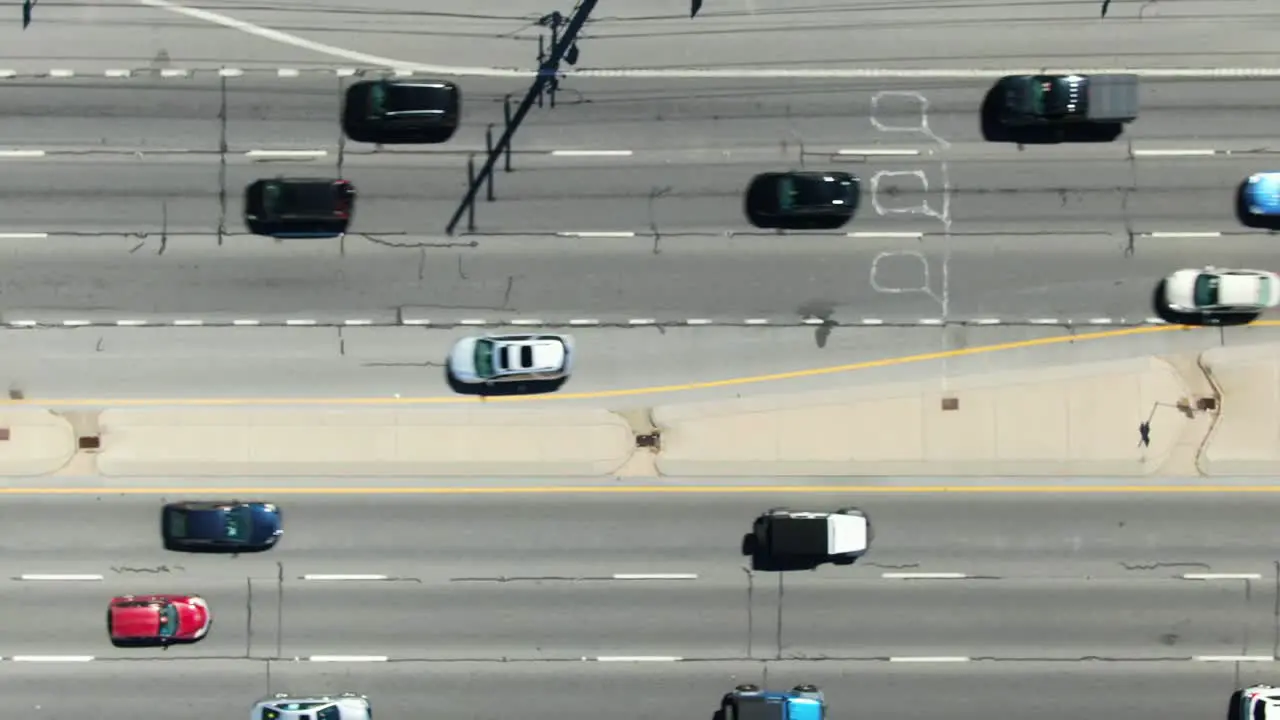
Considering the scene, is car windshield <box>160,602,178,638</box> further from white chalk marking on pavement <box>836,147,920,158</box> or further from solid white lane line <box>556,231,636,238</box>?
white chalk marking on pavement <box>836,147,920,158</box>

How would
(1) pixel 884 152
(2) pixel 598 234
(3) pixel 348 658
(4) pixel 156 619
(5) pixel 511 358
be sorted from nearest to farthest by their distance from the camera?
1. (4) pixel 156 619
2. (5) pixel 511 358
3. (3) pixel 348 658
4. (2) pixel 598 234
5. (1) pixel 884 152

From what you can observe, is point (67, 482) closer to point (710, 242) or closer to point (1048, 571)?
point (710, 242)

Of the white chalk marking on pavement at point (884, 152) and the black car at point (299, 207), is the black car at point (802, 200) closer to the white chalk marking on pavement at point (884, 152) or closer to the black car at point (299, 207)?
the white chalk marking on pavement at point (884, 152)

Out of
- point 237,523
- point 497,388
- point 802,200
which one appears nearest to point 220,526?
point 237,523

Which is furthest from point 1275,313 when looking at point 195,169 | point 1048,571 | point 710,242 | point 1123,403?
point 195,169

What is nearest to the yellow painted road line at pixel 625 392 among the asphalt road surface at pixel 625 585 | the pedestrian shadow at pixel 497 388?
the pedestrian shadow at pixel 497 388

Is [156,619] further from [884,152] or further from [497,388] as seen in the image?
[884,152]
